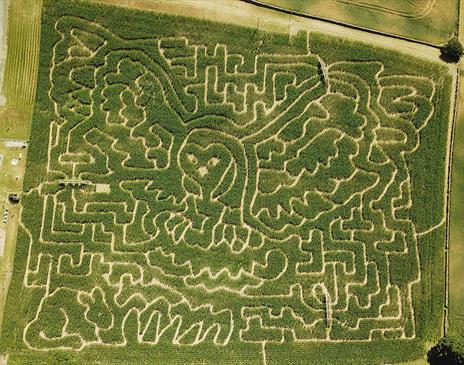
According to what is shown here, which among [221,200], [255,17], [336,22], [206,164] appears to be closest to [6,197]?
[206,164]

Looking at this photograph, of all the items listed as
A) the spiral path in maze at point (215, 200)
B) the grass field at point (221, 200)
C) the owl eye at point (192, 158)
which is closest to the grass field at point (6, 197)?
the grass field at point (221, 200)

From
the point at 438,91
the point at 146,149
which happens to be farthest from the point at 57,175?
the point at 438,91

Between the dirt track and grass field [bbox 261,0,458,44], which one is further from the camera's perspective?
grass field [bbox 261,0,458,44]

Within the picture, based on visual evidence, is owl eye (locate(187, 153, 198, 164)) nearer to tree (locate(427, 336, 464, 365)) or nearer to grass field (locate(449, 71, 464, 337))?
grass field (locate(449, 71, 464, 337))

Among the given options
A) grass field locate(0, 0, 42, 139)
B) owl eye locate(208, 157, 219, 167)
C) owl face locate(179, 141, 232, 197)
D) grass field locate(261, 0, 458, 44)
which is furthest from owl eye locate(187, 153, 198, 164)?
grass field locate(261, 0, 458, 44)

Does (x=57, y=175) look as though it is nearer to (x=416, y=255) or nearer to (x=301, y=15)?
(x=301, y=15)

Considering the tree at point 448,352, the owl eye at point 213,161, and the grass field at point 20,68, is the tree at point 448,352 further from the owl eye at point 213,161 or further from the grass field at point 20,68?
the grass field at point 20,68

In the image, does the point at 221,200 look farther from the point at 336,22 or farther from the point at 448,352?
the point at 448,352
